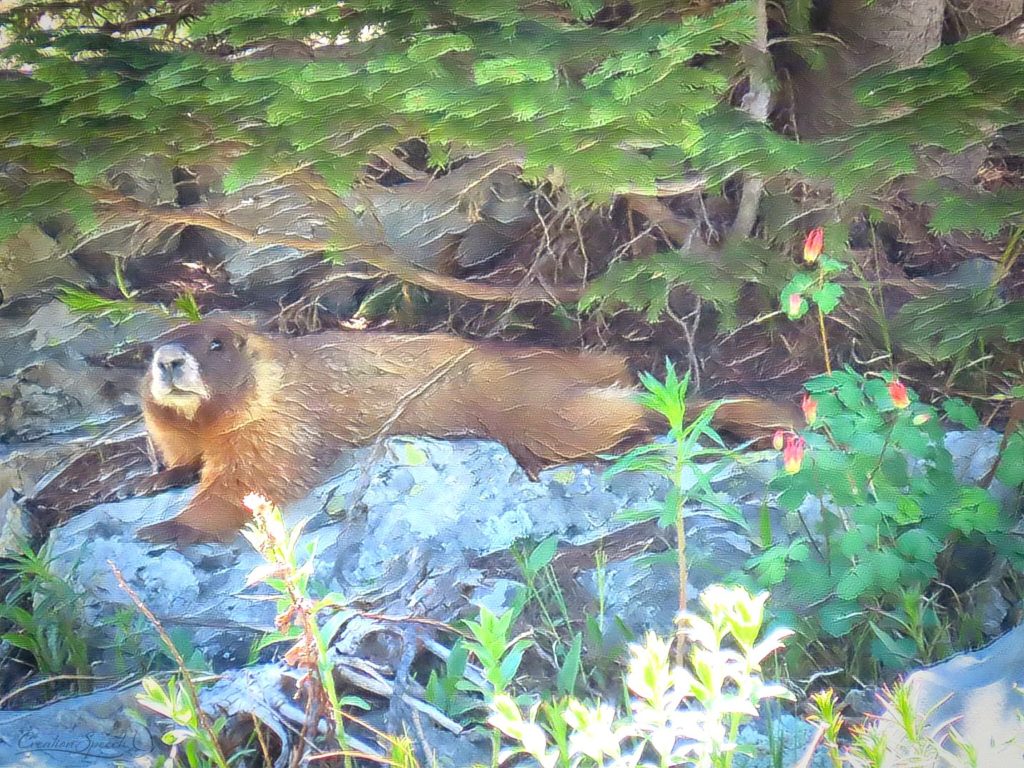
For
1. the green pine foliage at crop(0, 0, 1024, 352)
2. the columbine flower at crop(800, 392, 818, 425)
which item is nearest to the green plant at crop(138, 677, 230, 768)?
the green pine foliage at crop(0, 0, 1024, 352)

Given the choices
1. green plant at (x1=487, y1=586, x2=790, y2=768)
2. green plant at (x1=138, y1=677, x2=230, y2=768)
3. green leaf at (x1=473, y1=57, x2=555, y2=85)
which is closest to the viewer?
green plant at (x1=487, y1=586, x2=790, y2=768)

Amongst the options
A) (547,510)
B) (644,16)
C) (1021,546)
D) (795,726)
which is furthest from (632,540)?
(644,16)

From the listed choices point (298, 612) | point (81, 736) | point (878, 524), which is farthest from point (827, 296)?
point (81, 736)

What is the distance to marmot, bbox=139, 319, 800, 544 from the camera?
2.35m

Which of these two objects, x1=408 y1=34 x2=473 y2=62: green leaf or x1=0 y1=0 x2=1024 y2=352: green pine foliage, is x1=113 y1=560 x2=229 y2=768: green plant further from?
x1=408 y1=34 x2=473 y2=62: green leaf

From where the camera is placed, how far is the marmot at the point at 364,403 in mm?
2350

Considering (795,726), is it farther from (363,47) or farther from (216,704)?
(363,47)

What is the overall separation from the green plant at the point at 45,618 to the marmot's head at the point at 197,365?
529 millimetres

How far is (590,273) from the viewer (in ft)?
7.61

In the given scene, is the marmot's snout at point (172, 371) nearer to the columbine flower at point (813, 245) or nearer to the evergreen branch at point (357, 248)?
the evergreen branch at point (357, 248)

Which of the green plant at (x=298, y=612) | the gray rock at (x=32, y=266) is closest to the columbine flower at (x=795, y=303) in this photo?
the green plant at (x=298, y=612)

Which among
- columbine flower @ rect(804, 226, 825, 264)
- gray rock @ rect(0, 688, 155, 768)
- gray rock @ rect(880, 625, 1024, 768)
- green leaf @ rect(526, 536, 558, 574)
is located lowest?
gray rock @ rect(880, 625, 1024, 768)

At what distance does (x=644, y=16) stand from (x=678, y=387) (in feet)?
2.96

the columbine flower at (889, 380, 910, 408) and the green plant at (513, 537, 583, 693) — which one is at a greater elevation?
the columbine flower at (889, 380, 910, 408)
